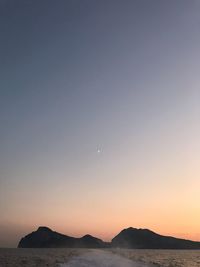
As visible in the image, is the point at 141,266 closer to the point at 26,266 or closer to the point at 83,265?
the point at 83,265

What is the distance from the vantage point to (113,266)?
65.1 m

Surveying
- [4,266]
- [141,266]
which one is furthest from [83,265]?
[4,266]

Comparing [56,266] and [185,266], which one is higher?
[185,266]

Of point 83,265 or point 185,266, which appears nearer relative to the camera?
point 83,265

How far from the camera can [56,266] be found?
65.0 meters

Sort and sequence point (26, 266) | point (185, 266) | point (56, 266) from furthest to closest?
point (185, 266) → point (26, 266) → point (56, 266)

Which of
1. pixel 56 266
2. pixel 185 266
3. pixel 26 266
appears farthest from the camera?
pixel 185 266

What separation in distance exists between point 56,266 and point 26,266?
7764mm

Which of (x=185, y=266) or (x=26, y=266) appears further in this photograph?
(x=185, y=266)

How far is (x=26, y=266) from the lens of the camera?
7006 cm

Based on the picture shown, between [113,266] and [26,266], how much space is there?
1557 centimetres

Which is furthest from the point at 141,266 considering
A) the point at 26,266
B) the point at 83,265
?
the point at 26,266

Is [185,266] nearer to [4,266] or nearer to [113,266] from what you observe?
[113,266]

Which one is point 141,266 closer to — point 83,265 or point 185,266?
point 83,265
